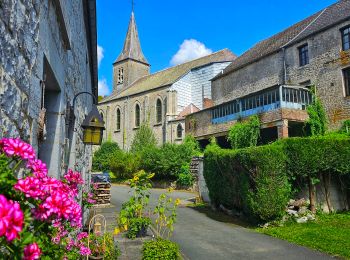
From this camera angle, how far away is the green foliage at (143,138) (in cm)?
4369

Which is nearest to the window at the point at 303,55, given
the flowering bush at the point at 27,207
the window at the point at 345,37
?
the window at the point at 345,37

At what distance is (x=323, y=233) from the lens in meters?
10.3

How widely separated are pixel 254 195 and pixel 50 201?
37.4 feet

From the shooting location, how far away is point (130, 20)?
63.8 metres

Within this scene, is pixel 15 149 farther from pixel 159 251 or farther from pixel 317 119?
pixel 317 119

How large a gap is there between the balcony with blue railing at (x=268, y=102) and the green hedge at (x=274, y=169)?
310 inches

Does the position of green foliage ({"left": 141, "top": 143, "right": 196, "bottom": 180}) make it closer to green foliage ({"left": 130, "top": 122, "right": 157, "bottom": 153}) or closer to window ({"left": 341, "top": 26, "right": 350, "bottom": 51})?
green foliage ({"left": 130, "top": 122, "right": 157, "bottom": 153})

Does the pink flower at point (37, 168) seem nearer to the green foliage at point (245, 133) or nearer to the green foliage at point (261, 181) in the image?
the green foliage at point (261, 181)

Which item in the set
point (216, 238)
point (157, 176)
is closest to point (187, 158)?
point (157, 176)

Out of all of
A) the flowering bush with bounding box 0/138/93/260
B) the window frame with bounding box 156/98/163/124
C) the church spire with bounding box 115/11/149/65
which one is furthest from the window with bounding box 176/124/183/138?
the flowering bush with bounding box 0/138/93/260

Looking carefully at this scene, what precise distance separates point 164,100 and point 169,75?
6079 millimetres

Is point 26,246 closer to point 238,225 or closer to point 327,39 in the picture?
point 238,225

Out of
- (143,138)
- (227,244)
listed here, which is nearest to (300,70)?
(227,244)

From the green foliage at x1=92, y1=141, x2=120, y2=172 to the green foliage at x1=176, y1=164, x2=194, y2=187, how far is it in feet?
41.1
